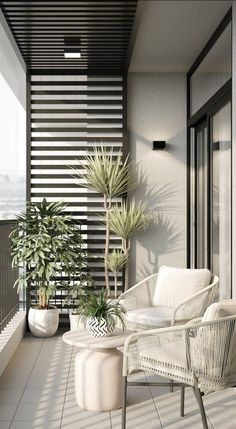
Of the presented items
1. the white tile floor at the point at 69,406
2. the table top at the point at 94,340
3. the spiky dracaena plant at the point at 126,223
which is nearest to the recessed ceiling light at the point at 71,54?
the spiky dracaena plant at the point at 126,223

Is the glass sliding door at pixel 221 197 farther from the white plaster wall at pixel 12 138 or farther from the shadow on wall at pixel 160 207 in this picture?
the white plaster wall at pixel 12 138

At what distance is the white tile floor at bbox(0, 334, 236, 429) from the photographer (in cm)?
439

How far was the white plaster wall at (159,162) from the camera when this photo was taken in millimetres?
7945

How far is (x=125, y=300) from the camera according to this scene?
242 inches

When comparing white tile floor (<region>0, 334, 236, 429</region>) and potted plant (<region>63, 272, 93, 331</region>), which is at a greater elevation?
potted plant (<region>63, 272, 93, 331</region>)

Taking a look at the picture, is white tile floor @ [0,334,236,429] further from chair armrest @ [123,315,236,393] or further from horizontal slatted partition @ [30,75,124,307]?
horizontal slatted partition @ [30,75,124,307]

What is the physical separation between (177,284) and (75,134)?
2658mm

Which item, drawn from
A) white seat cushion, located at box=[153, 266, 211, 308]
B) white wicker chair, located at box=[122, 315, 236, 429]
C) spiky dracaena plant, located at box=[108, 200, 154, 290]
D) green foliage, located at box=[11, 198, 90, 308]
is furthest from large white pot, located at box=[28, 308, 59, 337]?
white wicker chair, located at box=[122, 315, 236, 429]

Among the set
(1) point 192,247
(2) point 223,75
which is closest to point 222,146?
(2) point 223,75

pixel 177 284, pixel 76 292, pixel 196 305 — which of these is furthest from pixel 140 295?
pixel 76 292

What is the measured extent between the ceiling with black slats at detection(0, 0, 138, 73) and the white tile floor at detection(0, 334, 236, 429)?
3.10 metres

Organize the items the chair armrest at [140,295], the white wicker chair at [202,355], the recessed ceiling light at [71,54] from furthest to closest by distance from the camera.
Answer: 1. the recessed ceiling light at [71,54]
2. the chair armrest at [140,295]
3. the white wicker chair at [202,355]

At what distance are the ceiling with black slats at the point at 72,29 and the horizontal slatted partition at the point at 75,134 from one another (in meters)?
0.36

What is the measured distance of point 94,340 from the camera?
4.55 m
